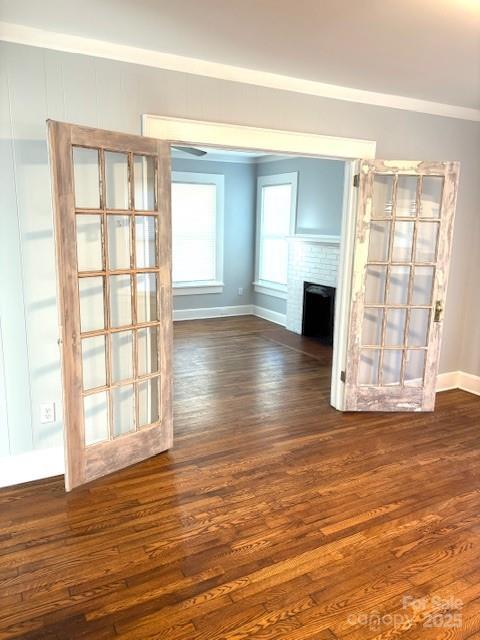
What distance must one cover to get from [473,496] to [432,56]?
8.74 feet

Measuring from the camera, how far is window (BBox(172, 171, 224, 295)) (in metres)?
7.34

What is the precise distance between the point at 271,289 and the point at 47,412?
5.16 m

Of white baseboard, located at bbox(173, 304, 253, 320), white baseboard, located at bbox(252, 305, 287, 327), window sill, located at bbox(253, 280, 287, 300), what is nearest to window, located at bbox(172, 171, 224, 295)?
white baseboard, located at bbox(173, 304, 253, 320)

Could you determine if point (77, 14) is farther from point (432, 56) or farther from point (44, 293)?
point (432, 56)

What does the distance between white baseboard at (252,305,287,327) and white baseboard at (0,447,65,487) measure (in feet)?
15.7

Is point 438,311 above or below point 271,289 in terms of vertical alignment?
above

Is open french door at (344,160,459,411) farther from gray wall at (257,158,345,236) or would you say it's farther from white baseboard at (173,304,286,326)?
white baseboard at (173,304,286,326)

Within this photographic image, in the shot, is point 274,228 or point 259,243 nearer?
point 274,228

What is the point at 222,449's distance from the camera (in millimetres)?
3375

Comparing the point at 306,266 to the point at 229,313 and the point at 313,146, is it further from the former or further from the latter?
the point at 313,146

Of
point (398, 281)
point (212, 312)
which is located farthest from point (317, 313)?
point (398, 281)

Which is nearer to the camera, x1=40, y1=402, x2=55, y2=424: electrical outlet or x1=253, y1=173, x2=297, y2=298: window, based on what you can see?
x1=40, y1=402, x2=55, y2=424: electrical outlet

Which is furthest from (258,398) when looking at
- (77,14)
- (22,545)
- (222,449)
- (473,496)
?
(77,14)

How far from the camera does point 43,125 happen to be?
2.64m
